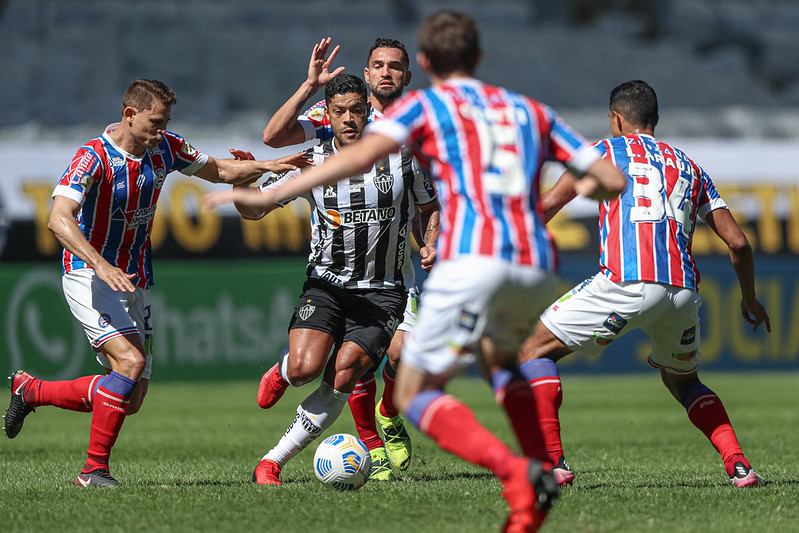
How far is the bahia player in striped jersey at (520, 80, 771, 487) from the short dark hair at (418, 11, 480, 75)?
6.92ft

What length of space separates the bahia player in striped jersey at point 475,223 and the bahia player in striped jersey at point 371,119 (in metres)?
2.27

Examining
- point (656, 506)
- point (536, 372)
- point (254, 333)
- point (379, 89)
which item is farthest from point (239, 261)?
point (656, 506)

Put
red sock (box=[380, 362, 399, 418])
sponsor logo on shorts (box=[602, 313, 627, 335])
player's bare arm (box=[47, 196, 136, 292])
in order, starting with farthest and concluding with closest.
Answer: red sock (box=[380, 362, 399, 418]) → sponsor logo on shorts (box=[602, 313, 627, 335]) → player's bare arm (box=[47, 196, 136, 292])

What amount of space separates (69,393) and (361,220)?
2076 mm

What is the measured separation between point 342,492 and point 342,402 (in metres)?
0.68

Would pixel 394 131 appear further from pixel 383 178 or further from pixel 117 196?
pixel 117 196

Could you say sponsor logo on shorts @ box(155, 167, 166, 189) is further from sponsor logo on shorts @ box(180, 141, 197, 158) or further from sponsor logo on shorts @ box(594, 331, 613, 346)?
sponsor logo on shorts @ box(594, 331, 613, 346)

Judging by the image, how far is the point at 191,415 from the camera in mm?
12773

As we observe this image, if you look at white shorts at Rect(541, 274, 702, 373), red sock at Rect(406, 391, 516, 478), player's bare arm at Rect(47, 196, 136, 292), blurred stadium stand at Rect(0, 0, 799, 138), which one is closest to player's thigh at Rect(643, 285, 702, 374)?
white shorts at Rect(541, 274, 702, 373)

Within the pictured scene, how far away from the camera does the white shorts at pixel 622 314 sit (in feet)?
20.8

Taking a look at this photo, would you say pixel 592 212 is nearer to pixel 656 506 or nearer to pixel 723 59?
pixel 723 59

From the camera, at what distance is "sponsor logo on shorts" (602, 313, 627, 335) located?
251 inches

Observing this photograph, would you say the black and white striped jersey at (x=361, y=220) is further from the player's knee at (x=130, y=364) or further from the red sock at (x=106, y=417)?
the red sock at (x=106, y=417)

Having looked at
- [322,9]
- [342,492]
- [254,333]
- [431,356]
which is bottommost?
[254,333]
